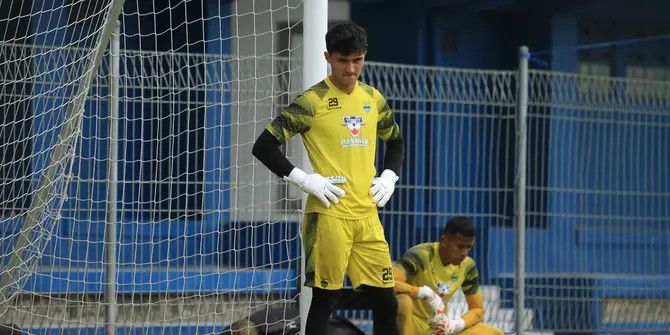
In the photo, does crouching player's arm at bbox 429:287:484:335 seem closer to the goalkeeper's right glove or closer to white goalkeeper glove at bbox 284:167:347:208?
the goalkeeper's right glove

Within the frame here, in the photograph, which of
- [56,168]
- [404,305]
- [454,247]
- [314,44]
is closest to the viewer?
[314,44]

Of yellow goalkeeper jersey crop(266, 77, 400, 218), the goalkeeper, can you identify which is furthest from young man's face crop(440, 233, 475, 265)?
yellow goalkeeper jersey crop(266, 77, 400, 218)

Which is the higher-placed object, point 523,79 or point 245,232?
point 523,79

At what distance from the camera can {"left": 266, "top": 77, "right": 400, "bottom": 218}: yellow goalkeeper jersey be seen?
676 centimetres

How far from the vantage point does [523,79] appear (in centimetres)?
1037

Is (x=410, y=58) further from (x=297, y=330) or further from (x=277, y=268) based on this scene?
(x=297, y=330)

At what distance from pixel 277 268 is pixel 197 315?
915 millimetres

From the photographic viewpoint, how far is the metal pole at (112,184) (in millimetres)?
8797

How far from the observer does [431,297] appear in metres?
8.48

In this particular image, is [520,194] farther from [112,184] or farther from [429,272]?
[112,184]

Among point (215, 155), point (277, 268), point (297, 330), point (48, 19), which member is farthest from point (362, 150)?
point (48, 19)

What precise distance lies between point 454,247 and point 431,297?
32 cm

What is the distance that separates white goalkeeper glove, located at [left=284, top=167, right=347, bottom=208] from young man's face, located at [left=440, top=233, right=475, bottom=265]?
1991 millimetres

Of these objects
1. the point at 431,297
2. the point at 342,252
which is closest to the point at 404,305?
the point at 431,297
